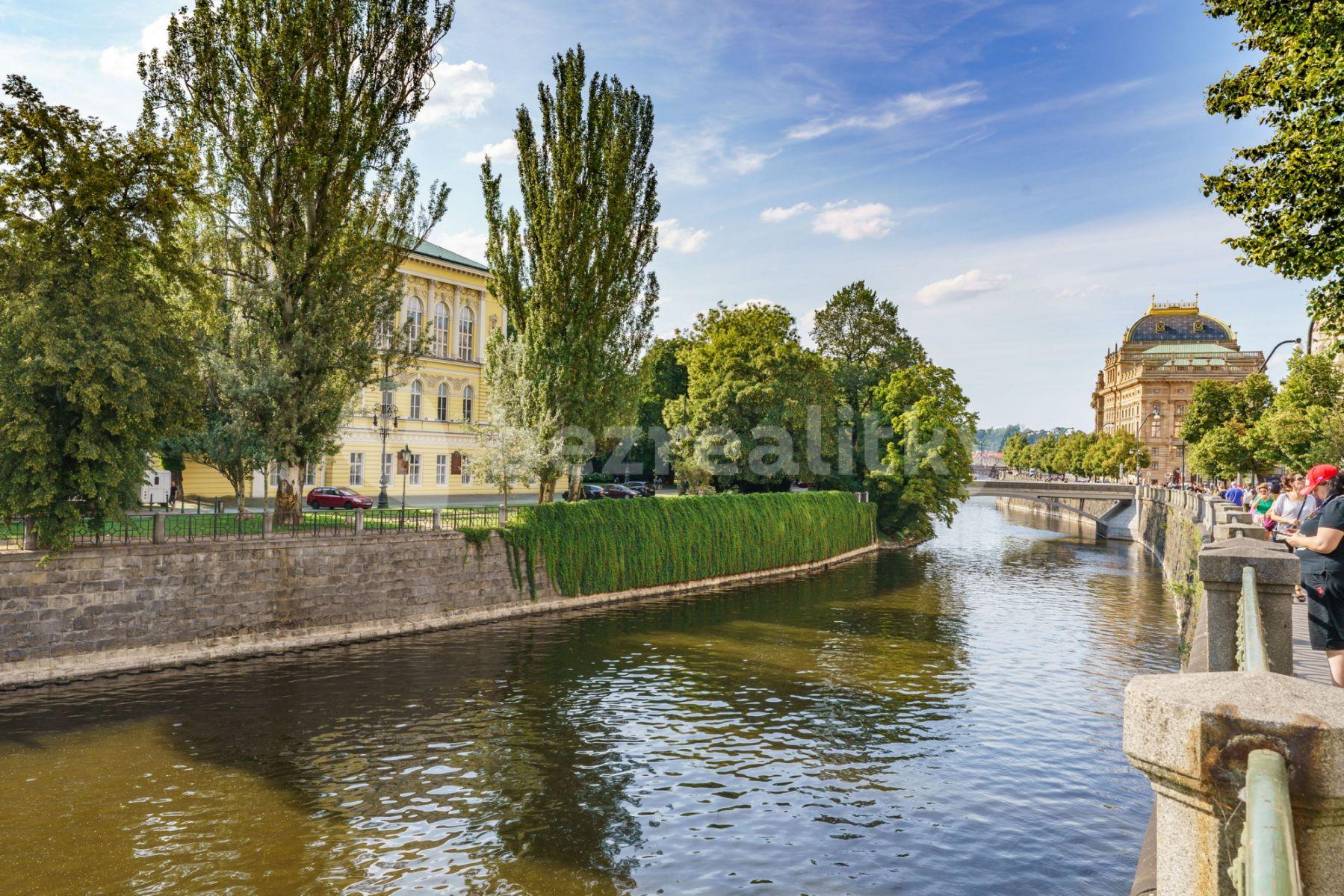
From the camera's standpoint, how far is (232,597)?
24.1 m

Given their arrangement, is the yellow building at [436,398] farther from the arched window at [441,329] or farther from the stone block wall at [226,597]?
the stone block wall at [226,597]

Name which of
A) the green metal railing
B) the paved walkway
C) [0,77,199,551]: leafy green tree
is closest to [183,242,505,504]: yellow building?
[0,77,199,551]: leafy green tree

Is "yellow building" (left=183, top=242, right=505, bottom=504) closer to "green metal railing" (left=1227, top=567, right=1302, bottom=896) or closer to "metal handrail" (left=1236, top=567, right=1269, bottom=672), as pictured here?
"metal handrail" (left=1236, top=567, right=1269, bottom=672)

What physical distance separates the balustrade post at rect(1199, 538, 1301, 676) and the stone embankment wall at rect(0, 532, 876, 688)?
22679 millimetres

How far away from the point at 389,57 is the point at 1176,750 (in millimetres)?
32242

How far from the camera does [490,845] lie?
13.1m

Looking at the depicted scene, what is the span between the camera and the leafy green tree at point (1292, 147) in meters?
15.2

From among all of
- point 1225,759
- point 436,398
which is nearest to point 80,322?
point 1225,759

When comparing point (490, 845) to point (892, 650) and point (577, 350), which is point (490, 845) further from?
point (577, 350)

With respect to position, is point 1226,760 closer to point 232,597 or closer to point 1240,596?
point 1240,596

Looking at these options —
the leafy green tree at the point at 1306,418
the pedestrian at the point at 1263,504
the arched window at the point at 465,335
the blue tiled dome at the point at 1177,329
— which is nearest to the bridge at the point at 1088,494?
the leafy green tree at the point at 1306,418

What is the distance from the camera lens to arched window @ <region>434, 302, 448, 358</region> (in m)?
56.4

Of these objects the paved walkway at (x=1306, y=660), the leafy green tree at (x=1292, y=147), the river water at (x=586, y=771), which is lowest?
the river water at (x=586, y=771)

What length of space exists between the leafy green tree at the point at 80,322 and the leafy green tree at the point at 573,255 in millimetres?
14780
